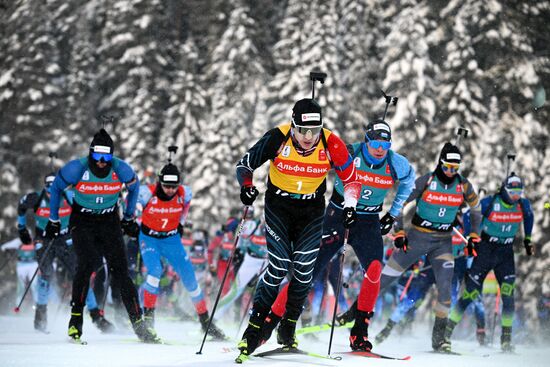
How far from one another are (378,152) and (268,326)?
2.54 m

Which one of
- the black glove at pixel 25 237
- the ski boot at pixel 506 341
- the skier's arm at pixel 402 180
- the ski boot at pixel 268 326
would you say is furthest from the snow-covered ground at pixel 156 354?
the skier's arm at pixel 402 180

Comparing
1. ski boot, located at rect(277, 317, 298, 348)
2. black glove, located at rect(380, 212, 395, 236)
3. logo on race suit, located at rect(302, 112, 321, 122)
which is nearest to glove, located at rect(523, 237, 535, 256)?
black glove, located at rect(380, 212, 395, 236)

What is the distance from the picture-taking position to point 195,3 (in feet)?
132

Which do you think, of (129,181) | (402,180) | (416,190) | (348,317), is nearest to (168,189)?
(129,181)

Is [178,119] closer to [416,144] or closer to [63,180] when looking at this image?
[416,144]

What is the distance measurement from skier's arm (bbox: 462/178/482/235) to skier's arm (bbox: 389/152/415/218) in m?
1.17

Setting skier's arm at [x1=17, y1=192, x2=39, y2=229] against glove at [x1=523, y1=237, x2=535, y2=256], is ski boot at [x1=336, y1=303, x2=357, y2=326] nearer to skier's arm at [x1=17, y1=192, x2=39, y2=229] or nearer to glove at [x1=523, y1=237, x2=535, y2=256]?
glove at [x1=523, y1=237, x2=535, y2=256]

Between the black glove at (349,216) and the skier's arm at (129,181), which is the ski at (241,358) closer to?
the black glove at (349,216)

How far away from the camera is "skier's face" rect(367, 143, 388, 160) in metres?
7.90

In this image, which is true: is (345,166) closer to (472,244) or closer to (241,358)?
(241,358)

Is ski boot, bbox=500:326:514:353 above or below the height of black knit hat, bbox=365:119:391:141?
below

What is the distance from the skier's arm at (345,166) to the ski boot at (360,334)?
5.39 ft

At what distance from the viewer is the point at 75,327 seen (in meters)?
7.96

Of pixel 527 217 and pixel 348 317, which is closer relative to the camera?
pixel 348 317
